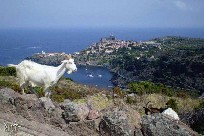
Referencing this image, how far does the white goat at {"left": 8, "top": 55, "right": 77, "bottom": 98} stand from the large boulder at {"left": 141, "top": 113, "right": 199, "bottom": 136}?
363 cm

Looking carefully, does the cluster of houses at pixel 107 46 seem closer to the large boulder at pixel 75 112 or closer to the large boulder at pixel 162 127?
the large boulder at pixel 75 112

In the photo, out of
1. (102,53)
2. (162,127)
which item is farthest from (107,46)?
(162,127)

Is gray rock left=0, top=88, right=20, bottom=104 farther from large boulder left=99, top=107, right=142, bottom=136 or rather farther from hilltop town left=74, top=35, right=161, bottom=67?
hilltop town left=74, top=35, right=161, bottom=67

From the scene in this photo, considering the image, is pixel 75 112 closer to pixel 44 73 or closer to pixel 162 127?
pixel 162 127

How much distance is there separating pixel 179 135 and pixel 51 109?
3.07 metres

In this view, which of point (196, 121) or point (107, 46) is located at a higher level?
point (196, 121)

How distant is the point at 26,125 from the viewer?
8570 mm

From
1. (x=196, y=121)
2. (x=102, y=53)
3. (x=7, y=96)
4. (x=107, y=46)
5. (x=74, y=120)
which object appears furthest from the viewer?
(x=107, y=46)

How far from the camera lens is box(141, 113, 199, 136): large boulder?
764 centimetres

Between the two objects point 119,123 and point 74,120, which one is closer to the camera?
point 119,123

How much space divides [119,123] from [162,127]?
87 centimetres

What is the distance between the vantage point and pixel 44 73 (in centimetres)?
1093

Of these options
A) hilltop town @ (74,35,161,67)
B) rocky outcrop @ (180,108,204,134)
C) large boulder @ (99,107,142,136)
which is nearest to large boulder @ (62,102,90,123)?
large boulder @ (99,107,142,136)

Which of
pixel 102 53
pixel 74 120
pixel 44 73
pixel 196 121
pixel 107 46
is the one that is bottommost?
pixel 102 53
